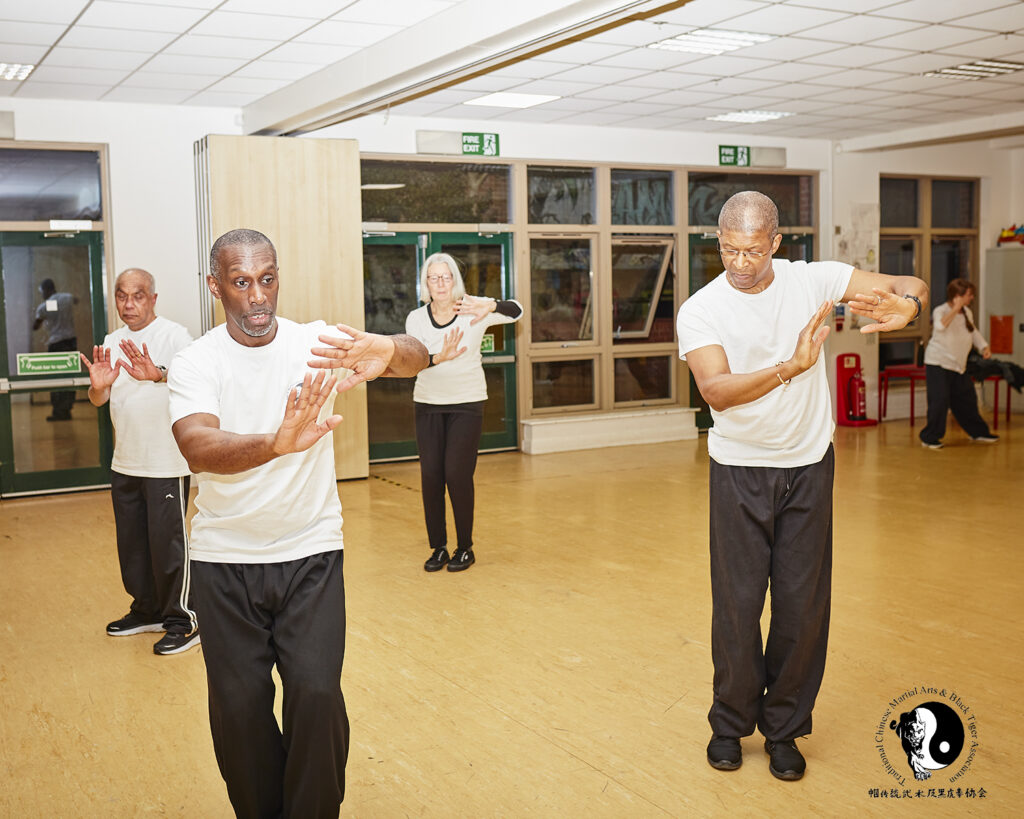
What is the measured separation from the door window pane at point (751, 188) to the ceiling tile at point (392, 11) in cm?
578

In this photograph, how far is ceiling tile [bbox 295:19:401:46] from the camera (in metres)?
6.71

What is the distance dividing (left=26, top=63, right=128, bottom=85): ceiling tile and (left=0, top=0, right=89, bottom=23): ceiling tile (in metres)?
1.20

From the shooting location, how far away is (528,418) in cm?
1083

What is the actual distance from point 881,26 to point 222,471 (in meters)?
6.46

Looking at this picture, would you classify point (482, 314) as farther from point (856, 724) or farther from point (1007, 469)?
point (1007, 469)

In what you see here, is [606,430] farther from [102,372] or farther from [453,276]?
[102,372]

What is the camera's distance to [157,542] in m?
4.59

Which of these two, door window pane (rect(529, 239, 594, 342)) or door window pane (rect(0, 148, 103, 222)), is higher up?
door window pane (rect(0, 148, 103, 222))

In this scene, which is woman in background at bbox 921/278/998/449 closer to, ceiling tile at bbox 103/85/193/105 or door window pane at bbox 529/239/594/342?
door window pane at bbox 529/239/594/342

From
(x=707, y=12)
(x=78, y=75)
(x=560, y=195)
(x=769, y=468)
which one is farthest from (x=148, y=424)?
(x=560, y=195)

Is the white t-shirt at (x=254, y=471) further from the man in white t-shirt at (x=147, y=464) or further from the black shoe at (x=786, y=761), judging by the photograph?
the man in white t-shirt at (x=147, y=464)

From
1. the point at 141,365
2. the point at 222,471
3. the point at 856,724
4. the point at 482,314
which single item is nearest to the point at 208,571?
the point at 222,471

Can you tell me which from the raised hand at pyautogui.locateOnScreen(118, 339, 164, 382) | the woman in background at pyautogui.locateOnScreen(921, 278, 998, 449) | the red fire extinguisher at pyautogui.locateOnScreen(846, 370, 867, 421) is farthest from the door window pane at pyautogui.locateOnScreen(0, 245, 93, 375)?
the red fire extinguisher at pyautogui.locateOnScreen(846, 370, 867, 421)

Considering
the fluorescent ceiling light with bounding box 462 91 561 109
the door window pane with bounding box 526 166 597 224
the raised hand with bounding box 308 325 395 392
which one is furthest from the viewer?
the door window pane with bounding box 526 166 597 224
